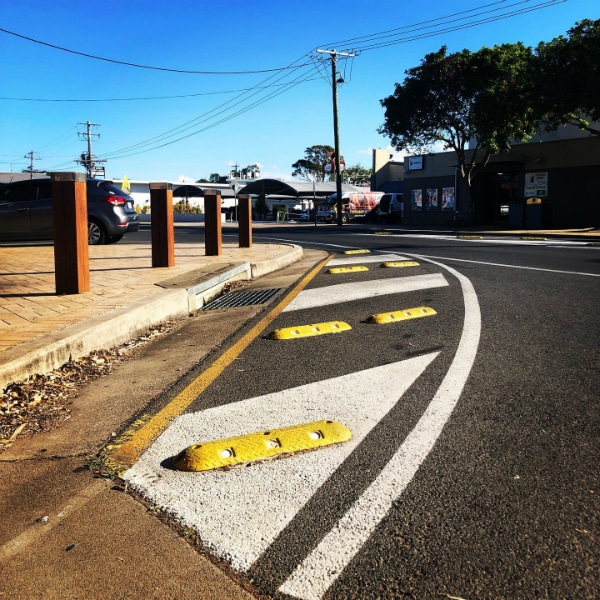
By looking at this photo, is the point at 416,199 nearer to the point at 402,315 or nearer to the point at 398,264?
the point at 398,264

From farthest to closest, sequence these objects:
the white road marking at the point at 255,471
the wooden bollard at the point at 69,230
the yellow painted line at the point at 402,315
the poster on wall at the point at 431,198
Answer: the poster on wall at the point at 431,198, the wooden bollard at the point at 69,230, the yellow painted line at the point at 402,315, the white road marking at the point at 255,471

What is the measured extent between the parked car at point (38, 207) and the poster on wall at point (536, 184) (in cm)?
2291

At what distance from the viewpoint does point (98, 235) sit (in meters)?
14.6

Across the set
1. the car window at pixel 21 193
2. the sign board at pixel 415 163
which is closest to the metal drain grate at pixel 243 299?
the car window at pixel 21 193

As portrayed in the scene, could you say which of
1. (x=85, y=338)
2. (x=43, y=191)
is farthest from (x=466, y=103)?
(x=85, y=338)

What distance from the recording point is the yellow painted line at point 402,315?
6.30 metres

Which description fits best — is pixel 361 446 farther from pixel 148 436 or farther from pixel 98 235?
pixel 98 235

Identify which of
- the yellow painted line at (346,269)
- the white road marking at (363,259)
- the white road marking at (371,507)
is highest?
the white road marking at (363,259)

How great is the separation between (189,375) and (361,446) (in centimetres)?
183

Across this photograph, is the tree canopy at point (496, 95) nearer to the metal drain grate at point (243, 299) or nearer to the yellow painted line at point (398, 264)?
the yellow painted line at point (398, 264)

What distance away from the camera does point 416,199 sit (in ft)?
130

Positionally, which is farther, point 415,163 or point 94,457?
point 415,163

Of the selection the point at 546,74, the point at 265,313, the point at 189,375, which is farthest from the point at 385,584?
the point at 546,74

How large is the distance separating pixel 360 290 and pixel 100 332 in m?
4.07
